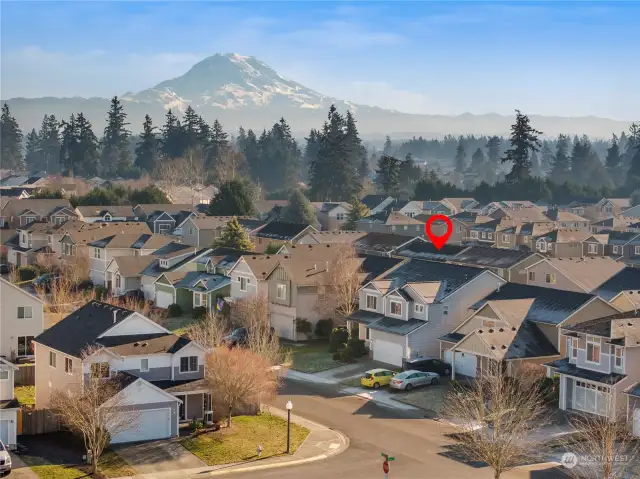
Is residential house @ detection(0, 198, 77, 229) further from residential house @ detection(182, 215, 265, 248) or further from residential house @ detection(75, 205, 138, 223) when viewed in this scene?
residential house @ detection(182, 215, 265, 248)

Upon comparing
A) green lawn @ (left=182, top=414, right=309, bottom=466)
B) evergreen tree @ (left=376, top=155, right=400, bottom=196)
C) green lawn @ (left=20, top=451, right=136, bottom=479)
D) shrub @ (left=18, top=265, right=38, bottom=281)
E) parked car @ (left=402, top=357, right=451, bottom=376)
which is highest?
evergreen tree @ (left=376, top=155, right=400, bottom=196)

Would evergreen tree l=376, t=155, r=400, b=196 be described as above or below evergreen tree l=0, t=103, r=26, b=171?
below

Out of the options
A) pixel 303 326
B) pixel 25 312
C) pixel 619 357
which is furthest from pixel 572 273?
pixel 25 312

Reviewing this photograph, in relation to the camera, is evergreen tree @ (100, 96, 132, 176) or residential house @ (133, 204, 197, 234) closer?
residential house @ (133, 204, 197, 234)

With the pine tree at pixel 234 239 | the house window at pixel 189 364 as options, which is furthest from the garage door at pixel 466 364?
the pine tree at pixel 234 239

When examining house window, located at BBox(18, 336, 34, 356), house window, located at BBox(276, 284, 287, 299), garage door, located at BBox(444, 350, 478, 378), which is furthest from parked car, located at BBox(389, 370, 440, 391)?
house window, located at BBox(18, 336, 34, 356)

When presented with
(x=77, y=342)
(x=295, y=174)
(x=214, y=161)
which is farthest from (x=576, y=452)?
(x=295, y=174)

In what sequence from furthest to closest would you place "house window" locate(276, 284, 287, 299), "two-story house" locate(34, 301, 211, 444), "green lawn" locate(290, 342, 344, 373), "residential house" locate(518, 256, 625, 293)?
"residential house" locate(518, 256, 625, 293) < "house window" locate(276, 284, 287, 299) < "green lawn" locate(290, 342, 344, 373) < "two-story house" locate(34, 301, 211, 444)
